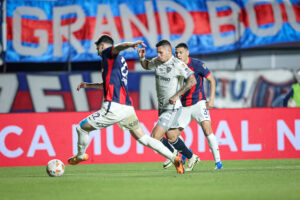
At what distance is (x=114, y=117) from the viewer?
8.30 metres

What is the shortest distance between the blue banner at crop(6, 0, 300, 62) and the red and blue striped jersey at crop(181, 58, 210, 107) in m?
7.32

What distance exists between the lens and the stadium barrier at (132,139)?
12.2 m

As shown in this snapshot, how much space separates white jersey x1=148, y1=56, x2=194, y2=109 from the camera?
8977 mm

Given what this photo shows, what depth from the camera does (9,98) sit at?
1642 centimetres

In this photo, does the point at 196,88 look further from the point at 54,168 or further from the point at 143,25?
the point at 143,25

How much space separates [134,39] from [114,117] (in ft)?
31.0

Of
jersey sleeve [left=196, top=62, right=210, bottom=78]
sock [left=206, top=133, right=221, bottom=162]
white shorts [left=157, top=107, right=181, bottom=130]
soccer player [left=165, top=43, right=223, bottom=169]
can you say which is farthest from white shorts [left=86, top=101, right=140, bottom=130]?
jersey sleeve [left=196, top=62, right=210, bottom=78]

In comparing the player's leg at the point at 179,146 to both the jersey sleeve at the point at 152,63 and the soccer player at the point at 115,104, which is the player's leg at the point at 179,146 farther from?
the soccer player at the point at 115,104

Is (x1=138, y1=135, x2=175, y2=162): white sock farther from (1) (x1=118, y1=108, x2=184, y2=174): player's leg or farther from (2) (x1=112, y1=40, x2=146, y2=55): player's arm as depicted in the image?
(2) (x1=112, y1=40, x2=146, y2=55): player's arm

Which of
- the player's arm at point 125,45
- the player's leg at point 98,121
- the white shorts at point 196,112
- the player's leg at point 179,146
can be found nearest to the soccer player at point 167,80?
the player's leg at point 179,146

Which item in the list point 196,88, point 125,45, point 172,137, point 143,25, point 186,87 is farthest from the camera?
point 143,25

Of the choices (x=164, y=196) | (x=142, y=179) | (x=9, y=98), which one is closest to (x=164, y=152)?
(x=142, y=179)

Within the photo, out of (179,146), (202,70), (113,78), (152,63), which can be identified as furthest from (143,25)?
(113,78)

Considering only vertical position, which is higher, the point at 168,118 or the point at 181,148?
the point at 168,118
